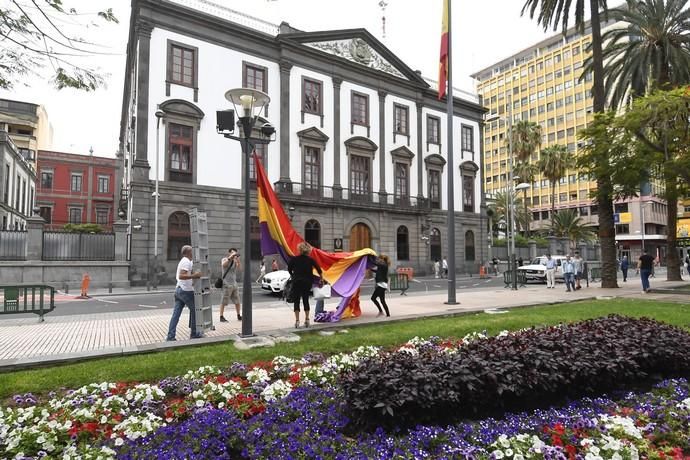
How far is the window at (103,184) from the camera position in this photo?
61344 mm

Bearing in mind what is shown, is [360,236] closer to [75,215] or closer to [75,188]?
[75,215]

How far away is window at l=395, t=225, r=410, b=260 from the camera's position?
36438 millimetres

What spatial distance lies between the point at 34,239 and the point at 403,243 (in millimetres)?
25690

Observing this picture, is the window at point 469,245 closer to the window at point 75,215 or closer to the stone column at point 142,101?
the stone column at point 142,101

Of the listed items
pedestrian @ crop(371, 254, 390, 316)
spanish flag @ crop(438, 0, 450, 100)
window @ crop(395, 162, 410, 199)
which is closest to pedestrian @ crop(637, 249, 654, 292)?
spanish flag @ crop(438, 0, 450, 100)

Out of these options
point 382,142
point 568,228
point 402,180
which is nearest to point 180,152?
point 382,142

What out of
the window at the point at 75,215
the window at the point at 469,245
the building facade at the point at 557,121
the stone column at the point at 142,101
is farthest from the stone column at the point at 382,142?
the window at the point at 75,215

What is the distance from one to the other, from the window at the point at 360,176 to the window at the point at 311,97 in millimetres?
4730

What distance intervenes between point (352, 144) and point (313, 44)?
26.7 ft

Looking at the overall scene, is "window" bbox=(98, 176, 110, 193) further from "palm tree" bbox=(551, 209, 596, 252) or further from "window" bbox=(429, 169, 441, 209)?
"palm tree" bbox=(551, 209, 596, 252)

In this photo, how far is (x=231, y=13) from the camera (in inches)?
1158

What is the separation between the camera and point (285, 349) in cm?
741

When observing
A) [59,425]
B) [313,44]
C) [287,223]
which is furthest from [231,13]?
[59,425]

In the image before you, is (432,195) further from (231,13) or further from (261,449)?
(261,449)
